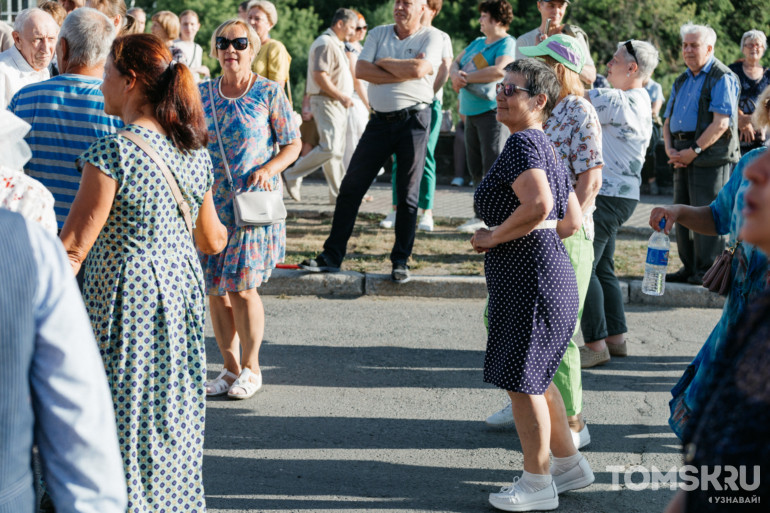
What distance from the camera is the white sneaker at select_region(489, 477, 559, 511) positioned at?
4055mm

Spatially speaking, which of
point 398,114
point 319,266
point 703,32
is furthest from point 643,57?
point 319,266

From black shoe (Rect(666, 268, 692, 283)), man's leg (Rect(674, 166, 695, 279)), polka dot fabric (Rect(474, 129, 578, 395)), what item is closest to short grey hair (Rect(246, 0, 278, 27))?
man's leg (Rect(674, 166, 695, 279))

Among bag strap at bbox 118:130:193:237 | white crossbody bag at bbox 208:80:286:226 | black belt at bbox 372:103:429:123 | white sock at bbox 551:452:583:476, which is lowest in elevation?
white sock at bbox 551:452:583:476

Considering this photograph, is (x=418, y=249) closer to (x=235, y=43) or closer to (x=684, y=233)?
(x=684, y=233)

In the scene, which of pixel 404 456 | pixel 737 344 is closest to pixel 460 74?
pixel 404 456

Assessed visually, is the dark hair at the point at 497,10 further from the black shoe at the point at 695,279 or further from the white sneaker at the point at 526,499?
the white sneaker at the point at 526,499

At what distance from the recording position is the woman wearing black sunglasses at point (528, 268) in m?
3.86

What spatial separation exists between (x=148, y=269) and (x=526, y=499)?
186cm

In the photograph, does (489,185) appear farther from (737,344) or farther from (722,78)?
(722,78)

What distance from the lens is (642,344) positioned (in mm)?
6746

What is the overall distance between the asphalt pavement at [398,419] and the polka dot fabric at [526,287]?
27.5 inches

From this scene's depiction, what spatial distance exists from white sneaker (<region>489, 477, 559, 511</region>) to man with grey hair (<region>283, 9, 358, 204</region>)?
7018 mm

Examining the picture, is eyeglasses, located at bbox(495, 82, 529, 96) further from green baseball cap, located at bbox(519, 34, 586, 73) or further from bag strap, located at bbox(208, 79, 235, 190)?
bag strap, located at bbox(208, 79, 235, 190)

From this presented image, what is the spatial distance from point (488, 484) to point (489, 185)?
1.41 meters
